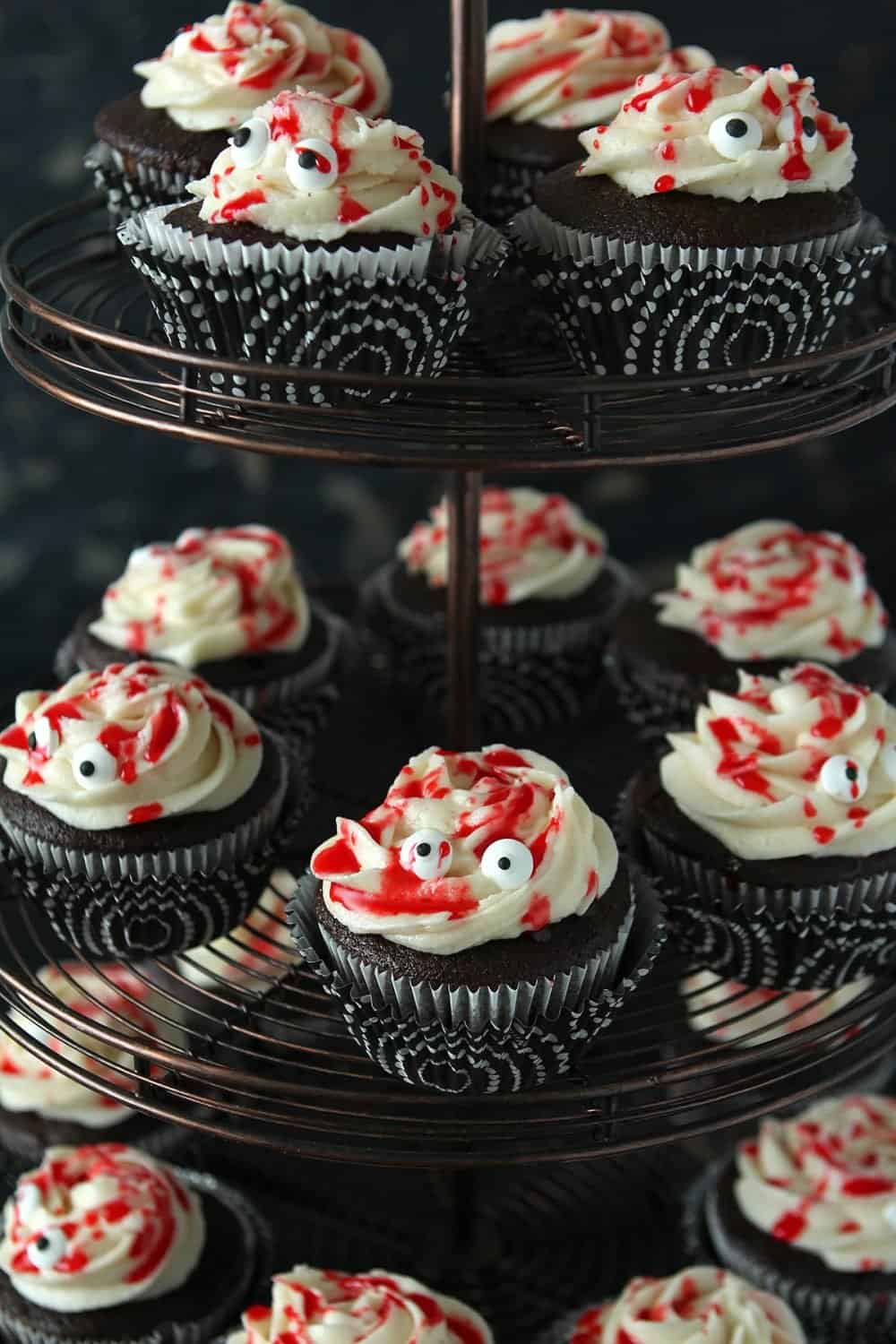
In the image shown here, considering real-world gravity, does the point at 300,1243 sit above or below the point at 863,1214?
below

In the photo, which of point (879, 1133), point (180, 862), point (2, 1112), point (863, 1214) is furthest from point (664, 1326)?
point (2, 1112)

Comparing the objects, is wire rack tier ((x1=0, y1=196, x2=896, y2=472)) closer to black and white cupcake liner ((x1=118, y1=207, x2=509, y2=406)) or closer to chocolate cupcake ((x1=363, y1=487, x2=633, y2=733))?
black and white cupcake liner ((x1=118, y1=207, x2=509, y2=406))

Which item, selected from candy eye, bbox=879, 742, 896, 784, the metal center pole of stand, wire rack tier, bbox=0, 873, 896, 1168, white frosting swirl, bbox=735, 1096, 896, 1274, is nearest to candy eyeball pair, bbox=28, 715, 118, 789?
wire rack tier, bbox=0, 873, 896, 1168

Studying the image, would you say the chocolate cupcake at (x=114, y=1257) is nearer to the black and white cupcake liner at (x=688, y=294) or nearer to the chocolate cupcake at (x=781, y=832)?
the chocolate cupcake at (x=781, y=832)

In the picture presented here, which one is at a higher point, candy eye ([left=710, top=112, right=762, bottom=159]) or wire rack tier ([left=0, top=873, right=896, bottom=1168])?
candy eye ([left=710, top=112, right=762, bottom=159])

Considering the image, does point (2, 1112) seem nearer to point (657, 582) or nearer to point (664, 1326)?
point (664, 1326)

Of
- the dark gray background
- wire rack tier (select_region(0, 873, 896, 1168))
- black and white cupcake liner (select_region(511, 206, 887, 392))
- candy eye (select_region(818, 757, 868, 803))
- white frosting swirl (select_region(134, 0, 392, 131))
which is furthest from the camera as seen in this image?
the dark gray background

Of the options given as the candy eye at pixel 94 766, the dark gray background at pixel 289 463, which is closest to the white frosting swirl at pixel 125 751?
the candy eye at pixel 94 766
